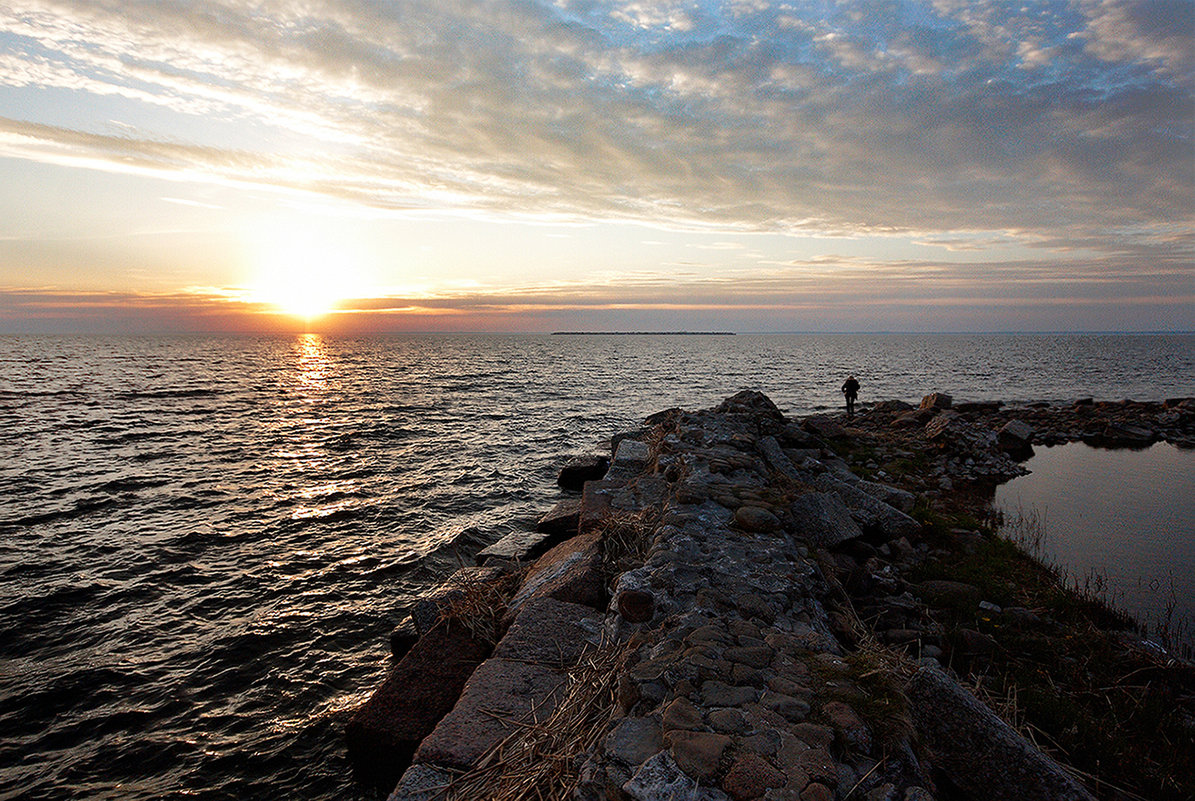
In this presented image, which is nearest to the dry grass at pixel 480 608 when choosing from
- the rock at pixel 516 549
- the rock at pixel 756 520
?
the rock at pixel 516 549

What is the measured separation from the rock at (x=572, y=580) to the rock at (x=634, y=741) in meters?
2.34

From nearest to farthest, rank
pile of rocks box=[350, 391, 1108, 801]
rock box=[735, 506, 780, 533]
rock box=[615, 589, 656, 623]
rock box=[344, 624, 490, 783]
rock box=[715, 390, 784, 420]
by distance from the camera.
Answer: pile of rocks box=[350, 391, 1108, 801]
rock box=[615, 589, 656, 623]
rock box=[344, 624, 490, 783]
rock box=[735, 506, 780, 533]
rock box=[715, 390, 784, 420]

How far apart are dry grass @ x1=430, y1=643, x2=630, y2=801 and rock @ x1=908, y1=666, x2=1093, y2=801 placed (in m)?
2.02

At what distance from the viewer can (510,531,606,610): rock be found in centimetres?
571

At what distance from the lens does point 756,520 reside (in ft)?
20.2

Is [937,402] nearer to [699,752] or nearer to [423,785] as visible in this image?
[699,752]

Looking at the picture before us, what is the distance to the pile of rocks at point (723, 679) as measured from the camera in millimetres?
2857

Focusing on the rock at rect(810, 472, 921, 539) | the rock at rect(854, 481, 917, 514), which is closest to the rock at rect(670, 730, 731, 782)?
the rock at rect(810, 472, 921, 539)

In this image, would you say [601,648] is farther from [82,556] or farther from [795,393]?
[795,393]

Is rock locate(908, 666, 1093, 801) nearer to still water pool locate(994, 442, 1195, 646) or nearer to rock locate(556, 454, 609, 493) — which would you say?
still water pool locate(994, 442, 1195, 646)

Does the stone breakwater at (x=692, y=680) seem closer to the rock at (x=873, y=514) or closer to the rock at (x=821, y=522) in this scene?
the rock at (x=821, y=522)

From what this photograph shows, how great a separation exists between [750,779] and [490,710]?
214 cm

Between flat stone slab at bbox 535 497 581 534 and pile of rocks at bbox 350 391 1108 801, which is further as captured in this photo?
flat stone slab at bbox 535 497 581 534

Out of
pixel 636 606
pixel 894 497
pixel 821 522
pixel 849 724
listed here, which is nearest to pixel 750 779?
pixel 849 724
